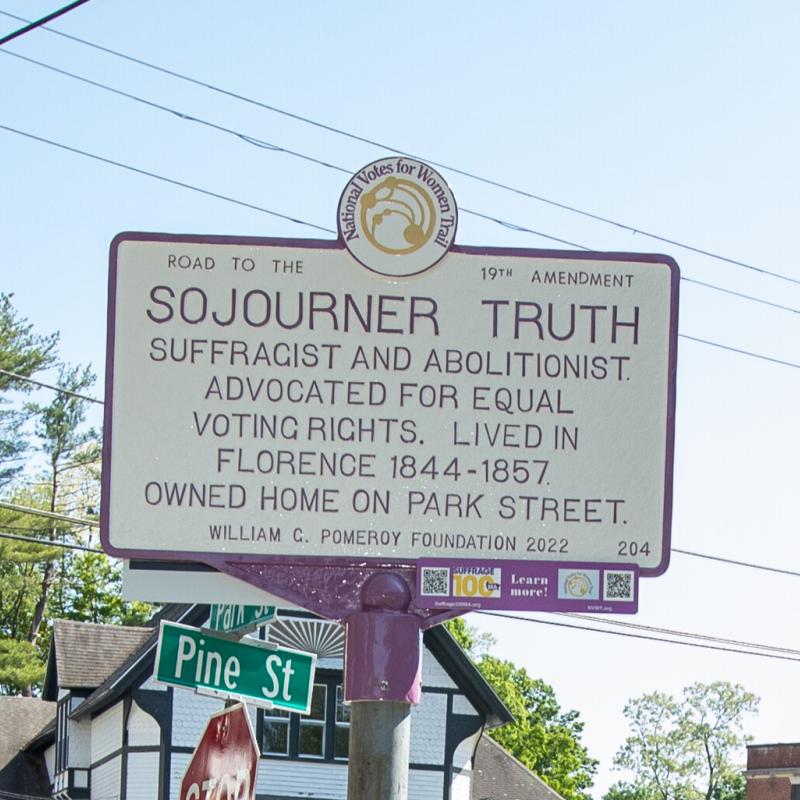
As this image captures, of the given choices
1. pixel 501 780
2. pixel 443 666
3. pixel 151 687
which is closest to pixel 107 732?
pixel 151 687

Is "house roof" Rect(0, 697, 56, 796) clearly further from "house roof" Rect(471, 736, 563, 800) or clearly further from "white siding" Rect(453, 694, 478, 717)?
"white siding" Rect(453, 694, 478, 717)

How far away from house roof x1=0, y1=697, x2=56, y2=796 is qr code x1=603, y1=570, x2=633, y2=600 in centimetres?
3525

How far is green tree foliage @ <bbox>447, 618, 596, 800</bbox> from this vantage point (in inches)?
2466

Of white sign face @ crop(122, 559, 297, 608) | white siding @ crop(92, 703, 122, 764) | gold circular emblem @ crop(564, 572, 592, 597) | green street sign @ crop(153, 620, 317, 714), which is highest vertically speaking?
gold circular emblem @ crop(564, 572, 592, 597)

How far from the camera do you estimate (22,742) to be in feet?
140

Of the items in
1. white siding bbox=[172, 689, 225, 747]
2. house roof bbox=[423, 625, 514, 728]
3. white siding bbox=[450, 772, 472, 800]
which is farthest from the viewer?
white siding bbox=[450, 772, 472, 800]

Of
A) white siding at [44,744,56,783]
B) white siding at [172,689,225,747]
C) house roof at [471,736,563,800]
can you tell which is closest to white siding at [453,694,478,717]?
house roof at [471,736,563,800]

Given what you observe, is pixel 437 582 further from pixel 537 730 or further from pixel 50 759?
pixel 537 730

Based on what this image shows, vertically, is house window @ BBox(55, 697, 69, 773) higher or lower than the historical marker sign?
lower

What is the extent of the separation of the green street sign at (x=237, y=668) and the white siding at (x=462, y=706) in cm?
2539

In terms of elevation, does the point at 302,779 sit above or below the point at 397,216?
below

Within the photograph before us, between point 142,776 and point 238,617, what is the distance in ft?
83.8

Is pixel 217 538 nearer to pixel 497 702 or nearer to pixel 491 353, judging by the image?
pixel 491 353

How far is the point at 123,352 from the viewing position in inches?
287
